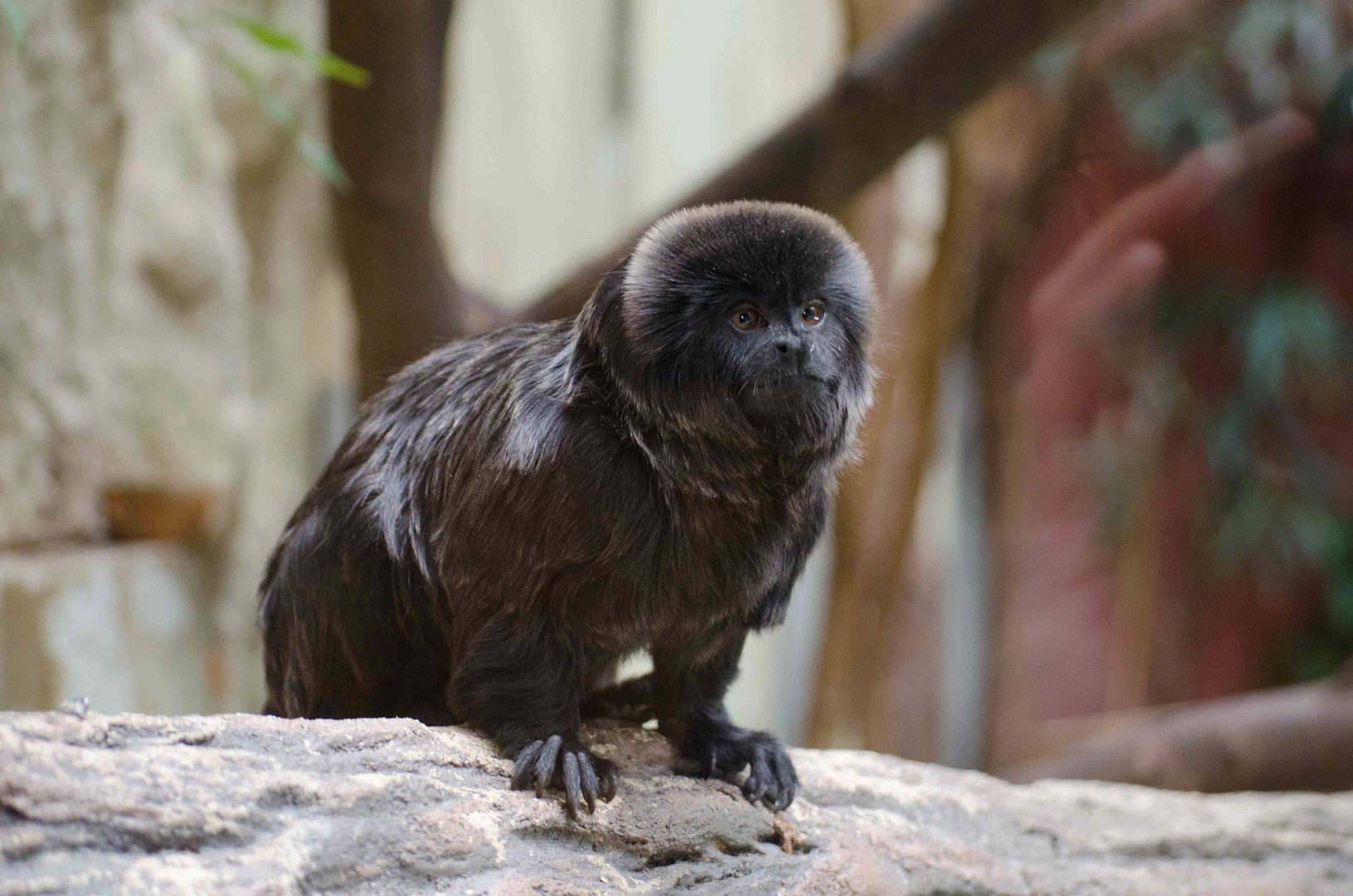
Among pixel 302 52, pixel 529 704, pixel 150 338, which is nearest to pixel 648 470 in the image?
pixel 529 704

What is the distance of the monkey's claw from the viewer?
254 centimetres

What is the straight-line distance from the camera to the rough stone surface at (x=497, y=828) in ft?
5.99

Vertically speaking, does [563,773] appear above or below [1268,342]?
below

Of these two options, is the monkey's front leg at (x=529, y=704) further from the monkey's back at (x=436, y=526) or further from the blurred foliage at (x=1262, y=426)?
the blurred foliage at (x=1262, y=426)

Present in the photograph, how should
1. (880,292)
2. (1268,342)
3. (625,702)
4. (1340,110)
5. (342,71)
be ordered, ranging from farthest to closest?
1. (1268,342)
2. (880,292)
3. (1340,110)
4. (342,71)
5. (625,702)

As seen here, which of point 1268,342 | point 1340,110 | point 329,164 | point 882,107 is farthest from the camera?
point 1268,342

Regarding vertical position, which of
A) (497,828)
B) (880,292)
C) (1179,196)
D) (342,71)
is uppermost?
(1179,196)

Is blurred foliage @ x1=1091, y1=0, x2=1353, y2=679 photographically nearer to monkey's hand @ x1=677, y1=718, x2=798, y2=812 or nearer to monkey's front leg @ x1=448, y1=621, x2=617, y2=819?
monkey's hand @ x1=677, y1=718, x2=798, y2=812

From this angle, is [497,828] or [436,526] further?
[436,526]

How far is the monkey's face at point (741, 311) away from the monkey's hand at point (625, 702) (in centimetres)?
82

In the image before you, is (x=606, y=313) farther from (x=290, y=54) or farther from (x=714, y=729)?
(x=290, y=54)

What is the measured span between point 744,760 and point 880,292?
Answer: 3224 mm

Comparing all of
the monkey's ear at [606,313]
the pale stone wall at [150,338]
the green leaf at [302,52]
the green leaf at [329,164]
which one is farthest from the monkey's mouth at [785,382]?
the pale stone wall at [150,338]

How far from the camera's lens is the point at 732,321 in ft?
7.47
